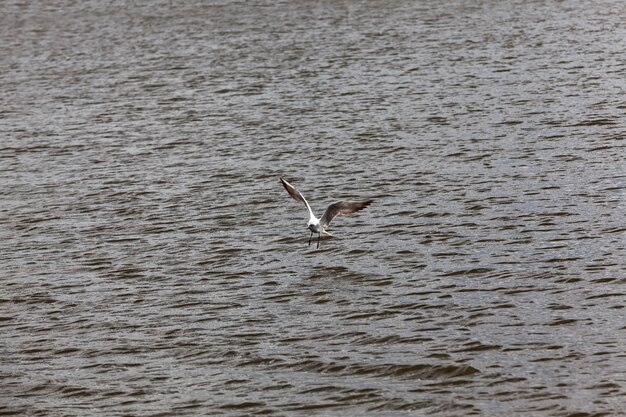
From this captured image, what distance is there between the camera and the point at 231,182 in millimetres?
22953

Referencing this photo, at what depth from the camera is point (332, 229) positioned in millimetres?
19688

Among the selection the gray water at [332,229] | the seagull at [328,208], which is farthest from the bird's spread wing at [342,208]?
the gray water at [332,229]

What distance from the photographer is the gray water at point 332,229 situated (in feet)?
45.2

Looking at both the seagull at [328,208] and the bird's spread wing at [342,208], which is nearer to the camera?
the bird's spread wing at [342,208]

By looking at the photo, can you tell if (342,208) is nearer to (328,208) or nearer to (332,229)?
(328,208)

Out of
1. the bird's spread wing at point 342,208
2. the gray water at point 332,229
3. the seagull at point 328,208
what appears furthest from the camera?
the seagull at point 328,208

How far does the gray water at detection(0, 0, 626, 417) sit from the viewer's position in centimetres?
1377

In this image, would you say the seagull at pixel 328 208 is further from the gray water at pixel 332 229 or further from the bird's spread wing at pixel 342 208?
the gray water at pixel 332 229

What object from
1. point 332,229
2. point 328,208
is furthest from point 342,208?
point 332,229

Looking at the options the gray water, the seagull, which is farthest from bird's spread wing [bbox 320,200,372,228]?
the gray water

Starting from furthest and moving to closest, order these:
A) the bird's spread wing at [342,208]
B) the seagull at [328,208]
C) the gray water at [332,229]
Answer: the seagull at [328,208], the bird's spread wing at [342,208], the gray water at [332,229]

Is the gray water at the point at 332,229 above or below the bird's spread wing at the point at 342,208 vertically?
below

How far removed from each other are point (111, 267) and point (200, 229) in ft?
6.89

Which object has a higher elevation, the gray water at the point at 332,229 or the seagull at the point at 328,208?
the seagull at the point at 328,208
